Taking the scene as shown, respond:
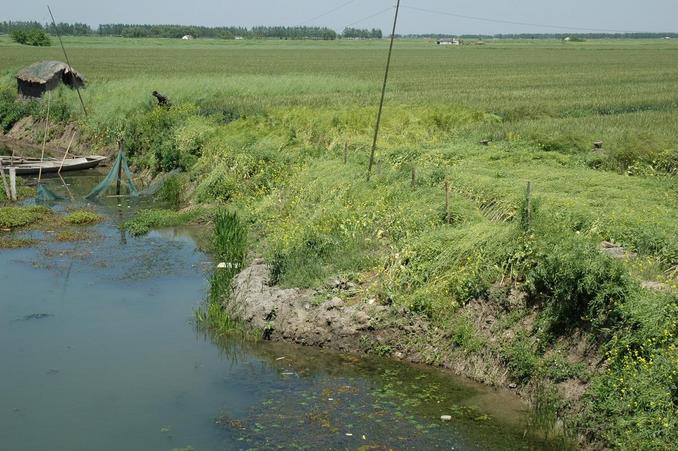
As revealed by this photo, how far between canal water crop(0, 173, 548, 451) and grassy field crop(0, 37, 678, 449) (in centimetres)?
101

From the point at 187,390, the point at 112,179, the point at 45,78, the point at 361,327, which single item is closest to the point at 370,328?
the point at 361,327

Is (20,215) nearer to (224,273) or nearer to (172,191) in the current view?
(172,191)

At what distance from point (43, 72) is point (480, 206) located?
78.0 feet

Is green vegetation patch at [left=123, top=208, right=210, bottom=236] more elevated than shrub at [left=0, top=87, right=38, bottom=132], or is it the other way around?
green vegetation patch at [left=123, top=208, right=210, bottom=236]

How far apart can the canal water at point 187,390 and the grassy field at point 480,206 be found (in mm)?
1012

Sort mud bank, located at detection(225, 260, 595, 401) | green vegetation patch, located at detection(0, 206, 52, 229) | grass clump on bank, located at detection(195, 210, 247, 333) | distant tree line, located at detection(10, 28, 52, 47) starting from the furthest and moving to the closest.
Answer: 1. distant tree line, located at detection(10, 28, 52, 47)
2. green vegetation patch, located at detection(0, 206, 52, 229)
3. grass clump on bank, located at detection(195, 210, 247, 333)
4. mud bank, located at detection(225, 260, 595, 401)

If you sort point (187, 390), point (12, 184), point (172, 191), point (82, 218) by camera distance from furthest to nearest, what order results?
1. point (172, 191)
2. point (12, 184)
3. point (82, 218)
4. point (187, 390)

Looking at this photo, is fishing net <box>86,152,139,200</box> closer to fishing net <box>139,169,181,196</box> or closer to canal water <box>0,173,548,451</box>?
fishing net <box>139,169,181,196</box>

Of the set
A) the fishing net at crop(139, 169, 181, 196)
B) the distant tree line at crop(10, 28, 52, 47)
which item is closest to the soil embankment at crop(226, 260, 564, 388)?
the fishing net at crop(139, 169, 181, 196)

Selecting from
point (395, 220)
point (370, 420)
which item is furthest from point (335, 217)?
point (370, 420)

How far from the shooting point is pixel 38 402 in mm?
10242

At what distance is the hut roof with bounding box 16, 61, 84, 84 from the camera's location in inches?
1273

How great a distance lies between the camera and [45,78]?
106 ft

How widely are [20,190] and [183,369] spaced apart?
12.8 meters
